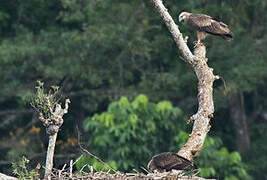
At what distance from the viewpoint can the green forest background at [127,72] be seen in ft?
51.9

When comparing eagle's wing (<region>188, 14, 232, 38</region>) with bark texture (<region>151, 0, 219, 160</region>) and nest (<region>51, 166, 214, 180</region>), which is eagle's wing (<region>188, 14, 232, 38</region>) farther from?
nest (<region>51, 166, 214, 180</region>)

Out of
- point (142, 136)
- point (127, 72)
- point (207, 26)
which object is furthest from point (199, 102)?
point (127, 72)

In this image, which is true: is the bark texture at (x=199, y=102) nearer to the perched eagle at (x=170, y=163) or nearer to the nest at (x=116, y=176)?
the perched eagle at (x=170, y=163)

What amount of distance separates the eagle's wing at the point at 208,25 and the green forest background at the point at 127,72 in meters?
4.32

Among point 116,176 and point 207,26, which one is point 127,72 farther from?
point 116,176

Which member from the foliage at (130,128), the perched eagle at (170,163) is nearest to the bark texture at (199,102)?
the perched eagle at (170,163)

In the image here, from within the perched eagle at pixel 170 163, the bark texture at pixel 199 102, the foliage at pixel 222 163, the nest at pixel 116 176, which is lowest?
the nest at pixel 116 176

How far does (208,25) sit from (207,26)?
2 cm

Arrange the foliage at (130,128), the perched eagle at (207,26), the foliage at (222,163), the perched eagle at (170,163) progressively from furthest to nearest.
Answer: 1. the foliage at (222,163)
2. the foliage at (130,128)
3. the perched eagle at (207,26)
4. the perched eagle at (170,163)

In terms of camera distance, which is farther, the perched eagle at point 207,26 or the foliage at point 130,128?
the foliage at point 130,128

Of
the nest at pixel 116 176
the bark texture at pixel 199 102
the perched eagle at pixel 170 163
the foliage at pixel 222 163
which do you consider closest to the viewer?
the nest at pixel 116 176

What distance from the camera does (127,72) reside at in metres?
17.2

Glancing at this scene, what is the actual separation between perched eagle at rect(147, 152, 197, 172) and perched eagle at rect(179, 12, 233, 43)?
1.91m

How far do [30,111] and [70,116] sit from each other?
44.6 inches
